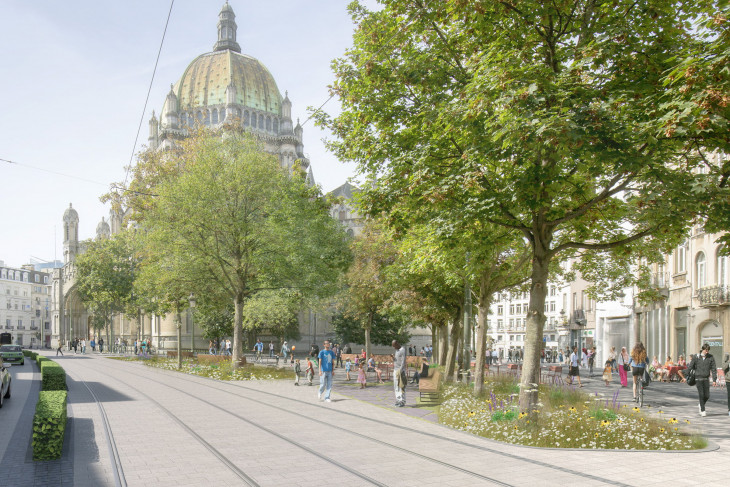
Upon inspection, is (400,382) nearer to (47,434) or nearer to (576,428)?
(576,428)

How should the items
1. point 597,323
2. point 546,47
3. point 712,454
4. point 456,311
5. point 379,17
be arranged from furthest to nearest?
point 597,323, point 456,311, point 379,17, point 546,47, point 712,454

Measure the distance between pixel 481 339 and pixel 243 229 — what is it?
558 inches

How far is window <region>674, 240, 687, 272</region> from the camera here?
3653 centimetres

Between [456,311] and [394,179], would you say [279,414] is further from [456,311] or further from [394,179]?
[456,311]

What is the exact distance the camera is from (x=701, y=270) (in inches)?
1373

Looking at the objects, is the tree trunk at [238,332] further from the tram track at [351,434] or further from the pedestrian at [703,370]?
the pedestrian at [703,370]

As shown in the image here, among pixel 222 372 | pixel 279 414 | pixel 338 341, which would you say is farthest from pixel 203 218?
pixel 338 341

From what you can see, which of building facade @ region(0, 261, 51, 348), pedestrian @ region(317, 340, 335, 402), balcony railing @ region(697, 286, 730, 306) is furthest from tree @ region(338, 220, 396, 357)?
building facade @ region(0, 261, 51, 348)

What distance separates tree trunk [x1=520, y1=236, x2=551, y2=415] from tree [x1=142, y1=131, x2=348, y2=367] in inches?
668

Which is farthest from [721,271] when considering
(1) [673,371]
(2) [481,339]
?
(2) [481,339]

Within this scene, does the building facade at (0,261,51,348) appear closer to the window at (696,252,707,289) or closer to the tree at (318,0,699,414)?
the window at (696,252,707,289)

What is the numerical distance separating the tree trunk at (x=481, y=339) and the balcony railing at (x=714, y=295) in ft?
53.6

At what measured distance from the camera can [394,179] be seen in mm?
13414

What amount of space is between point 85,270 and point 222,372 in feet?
132
